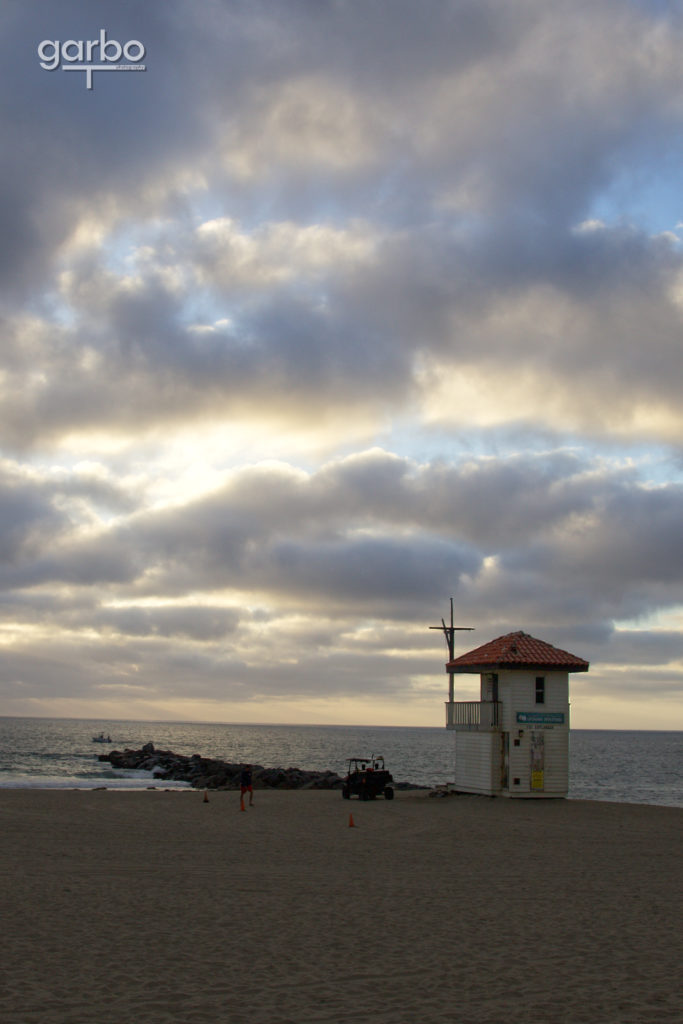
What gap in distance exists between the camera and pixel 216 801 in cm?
4247

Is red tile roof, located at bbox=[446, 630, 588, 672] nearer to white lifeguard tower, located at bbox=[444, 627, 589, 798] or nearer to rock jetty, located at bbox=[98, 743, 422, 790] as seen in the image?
white lifeguard tower, located at bbox=[444, 627, 589, 798]

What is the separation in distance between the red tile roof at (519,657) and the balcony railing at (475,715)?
148 cm

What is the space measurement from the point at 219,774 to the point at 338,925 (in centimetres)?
5805

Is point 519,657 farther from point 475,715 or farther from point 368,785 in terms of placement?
point 368,785

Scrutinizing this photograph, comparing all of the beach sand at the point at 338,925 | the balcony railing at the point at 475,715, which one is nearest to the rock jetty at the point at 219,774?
the balcony railing at the point at 475,715

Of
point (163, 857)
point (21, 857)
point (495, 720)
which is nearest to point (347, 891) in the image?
point (163, 857)

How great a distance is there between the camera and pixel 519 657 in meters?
41.2

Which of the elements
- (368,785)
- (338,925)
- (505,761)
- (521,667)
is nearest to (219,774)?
(368,785)

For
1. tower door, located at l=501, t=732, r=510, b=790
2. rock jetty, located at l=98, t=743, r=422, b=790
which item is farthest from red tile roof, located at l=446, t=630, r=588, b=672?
rock jetty, located at l=98, t=743, r=422, b=790

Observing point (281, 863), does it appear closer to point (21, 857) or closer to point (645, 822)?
point (21, 857)

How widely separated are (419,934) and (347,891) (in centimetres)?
406

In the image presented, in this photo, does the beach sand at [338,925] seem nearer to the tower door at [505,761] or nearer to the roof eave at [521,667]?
the tower door at [505,761]

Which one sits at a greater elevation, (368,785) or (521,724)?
(521,724)

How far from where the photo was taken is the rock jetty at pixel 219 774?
58125 mm
